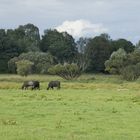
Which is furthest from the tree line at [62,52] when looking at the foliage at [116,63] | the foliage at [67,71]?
the foliage at [67,71]

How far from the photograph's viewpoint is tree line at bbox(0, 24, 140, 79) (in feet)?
331

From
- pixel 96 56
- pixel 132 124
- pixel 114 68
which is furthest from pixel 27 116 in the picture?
pixel 96 56

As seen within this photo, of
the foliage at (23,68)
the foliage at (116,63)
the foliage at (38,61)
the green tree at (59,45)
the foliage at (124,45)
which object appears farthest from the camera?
the green tree at (59,45)

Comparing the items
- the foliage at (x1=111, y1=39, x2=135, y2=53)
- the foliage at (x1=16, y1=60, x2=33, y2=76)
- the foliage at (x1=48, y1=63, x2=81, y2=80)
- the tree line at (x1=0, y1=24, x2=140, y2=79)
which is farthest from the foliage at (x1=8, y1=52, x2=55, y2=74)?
the foliage at (x1=111, y1=39, x2=135, y2=53)

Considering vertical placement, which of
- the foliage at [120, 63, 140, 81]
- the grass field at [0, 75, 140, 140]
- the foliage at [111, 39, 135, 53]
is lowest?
the grass field at [0, 75, 140, 140]

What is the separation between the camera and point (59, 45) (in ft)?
418

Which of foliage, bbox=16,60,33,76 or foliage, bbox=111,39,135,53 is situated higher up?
foliage, bbox=111,39,135,53

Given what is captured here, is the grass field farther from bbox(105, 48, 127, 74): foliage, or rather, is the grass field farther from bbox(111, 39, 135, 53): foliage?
bbox(111, 39, 135, 53): foliage

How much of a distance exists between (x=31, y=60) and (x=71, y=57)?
2649 centimetres

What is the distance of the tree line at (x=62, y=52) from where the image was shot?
10100 centimetres

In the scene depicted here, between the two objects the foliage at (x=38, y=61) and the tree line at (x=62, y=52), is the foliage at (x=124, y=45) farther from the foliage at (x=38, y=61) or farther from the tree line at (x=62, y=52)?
the foliage at (x=38, y=61)

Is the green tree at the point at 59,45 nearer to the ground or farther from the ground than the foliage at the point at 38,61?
farther from the ground

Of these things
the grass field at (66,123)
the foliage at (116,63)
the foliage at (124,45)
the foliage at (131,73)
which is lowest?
the grass field at (66,123)

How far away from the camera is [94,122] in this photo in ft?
64.4
